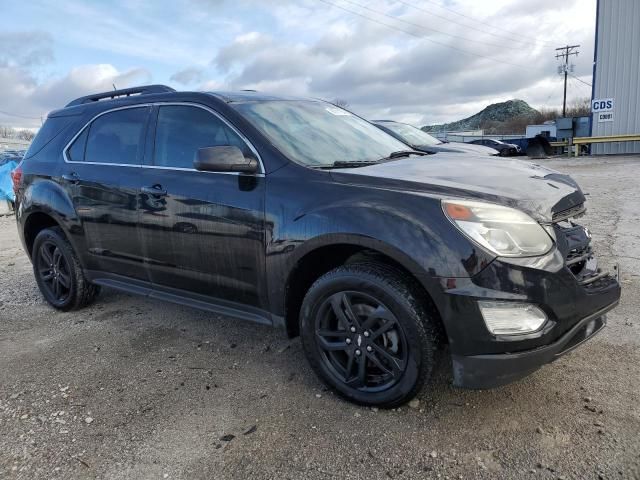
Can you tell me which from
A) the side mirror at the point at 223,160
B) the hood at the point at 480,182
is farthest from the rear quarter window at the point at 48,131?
the hood at the point at 480,182

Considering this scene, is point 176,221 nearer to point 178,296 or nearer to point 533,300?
point 178,296

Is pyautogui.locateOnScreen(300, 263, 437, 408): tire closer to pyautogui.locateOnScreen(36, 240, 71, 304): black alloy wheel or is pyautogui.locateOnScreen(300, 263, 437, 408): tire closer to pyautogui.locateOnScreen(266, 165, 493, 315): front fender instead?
pyautogui.locateOnScreen(266, 165, 493, 315): front fender

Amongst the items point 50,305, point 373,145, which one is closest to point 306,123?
point 373,145

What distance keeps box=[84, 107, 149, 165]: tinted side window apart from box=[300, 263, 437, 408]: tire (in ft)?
6.30

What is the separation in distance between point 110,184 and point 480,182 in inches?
106

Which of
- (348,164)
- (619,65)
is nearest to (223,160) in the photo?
(348,164)

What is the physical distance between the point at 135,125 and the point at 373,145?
5.93 feet

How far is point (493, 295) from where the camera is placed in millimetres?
2363

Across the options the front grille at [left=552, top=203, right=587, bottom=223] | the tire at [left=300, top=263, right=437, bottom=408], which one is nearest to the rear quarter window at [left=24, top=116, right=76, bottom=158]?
the tire at [left=300, top=263, right=437, bottom=408]

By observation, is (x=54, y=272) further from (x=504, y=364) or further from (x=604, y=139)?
(x=604, y=139)

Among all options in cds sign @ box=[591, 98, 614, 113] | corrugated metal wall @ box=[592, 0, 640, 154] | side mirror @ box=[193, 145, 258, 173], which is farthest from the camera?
cds sign @ box=[591, 98, 614, 113]

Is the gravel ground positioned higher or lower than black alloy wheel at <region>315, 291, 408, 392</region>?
lower

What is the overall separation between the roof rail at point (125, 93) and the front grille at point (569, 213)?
110 inches

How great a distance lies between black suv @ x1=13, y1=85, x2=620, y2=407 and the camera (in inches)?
95.5
